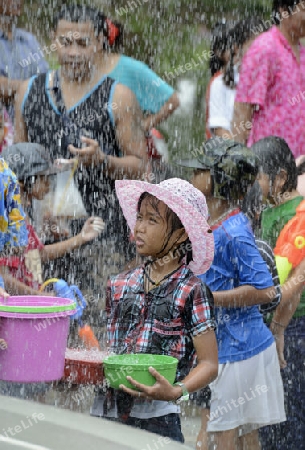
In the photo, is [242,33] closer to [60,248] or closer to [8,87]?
[8,87]

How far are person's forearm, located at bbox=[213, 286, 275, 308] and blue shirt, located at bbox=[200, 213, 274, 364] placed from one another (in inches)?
1.1

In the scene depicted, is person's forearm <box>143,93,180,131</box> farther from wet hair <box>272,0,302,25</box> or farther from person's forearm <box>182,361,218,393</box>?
person's forearm <box>182,361,218,393</box>

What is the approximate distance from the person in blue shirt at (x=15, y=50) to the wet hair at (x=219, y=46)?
1202 millimetres

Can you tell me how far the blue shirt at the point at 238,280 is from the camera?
4.62 m

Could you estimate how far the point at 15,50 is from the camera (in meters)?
7.24

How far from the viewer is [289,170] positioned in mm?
5551

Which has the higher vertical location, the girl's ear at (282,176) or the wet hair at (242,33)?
the wet hair at (242,33)

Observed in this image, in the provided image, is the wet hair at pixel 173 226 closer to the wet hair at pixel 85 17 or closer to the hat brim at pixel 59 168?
the hat brim at pixel 59 168

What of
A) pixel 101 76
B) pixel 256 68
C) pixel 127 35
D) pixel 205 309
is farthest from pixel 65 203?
pixel 127 35

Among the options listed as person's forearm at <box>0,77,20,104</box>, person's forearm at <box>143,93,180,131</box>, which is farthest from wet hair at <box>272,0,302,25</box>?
person's forearm at <box>0,77,20,104</box>

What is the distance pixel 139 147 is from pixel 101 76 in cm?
49

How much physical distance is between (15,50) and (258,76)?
1.92m

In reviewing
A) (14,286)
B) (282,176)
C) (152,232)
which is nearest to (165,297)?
(152,232)

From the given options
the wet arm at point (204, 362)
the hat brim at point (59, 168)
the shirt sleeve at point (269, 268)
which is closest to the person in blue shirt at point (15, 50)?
the hat brim at point (59, 168)
